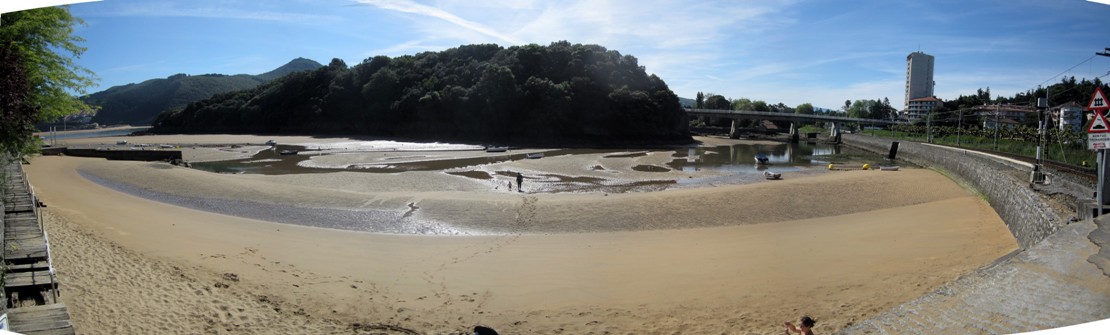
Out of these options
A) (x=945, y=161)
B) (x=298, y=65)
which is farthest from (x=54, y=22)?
(x=298, y=65)

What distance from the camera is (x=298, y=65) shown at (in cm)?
13612

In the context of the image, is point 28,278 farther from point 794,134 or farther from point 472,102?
point 794,134

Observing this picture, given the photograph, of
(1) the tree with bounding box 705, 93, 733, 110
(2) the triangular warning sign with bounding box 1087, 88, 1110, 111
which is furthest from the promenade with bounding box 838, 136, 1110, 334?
(1) the tree with bounding box 705, 93, 733, 110

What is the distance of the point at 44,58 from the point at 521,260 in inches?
372

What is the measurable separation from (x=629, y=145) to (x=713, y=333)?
56.3 meters

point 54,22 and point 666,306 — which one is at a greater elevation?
point 54,22

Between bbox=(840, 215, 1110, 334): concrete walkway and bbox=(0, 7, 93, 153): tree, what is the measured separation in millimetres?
9850

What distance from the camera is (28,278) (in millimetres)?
7793

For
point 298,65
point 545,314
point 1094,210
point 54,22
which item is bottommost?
point 545,314

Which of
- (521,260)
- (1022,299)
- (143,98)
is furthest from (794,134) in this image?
(1022,299)

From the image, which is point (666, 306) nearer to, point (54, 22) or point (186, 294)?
point (186, 294)

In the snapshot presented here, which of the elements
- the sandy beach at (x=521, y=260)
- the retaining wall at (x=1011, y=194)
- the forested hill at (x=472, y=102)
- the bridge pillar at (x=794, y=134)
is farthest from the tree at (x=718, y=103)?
the sandy beach at (x=521, y=260)

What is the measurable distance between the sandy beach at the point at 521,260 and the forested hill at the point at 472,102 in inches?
1822

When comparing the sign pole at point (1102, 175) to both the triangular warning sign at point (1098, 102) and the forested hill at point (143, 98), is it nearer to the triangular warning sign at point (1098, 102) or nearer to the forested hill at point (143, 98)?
the triangular warning sign at point (1098, 102)
